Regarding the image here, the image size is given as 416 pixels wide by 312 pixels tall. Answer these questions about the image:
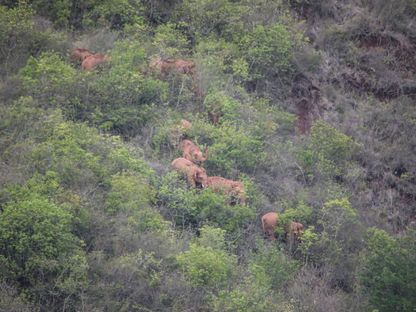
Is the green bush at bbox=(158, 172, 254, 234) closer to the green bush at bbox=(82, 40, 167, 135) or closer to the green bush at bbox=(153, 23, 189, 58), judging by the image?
the green bush at bbox=(82, 40, 167, 135)

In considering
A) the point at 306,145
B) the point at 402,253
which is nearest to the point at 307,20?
the point at 306,145

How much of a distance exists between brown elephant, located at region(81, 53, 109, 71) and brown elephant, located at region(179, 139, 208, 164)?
3.76 metres

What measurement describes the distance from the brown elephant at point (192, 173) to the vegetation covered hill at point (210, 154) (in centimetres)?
30

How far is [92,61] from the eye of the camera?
21.1 meters

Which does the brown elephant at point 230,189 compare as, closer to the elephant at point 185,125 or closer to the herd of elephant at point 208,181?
the herd of elephant at point 208,181

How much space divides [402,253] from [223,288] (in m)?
3.90

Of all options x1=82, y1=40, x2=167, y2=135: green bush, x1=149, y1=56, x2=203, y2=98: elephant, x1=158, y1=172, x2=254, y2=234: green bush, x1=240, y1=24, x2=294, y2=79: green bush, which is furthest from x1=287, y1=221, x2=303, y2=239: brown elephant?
x1=240, y1=24, x2=294, y2=79: green bush

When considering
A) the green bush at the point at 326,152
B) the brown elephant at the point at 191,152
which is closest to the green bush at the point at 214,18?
the green bush at the point at 326,152

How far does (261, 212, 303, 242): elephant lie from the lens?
17.9 metres

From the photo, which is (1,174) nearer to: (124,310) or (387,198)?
(124,310)

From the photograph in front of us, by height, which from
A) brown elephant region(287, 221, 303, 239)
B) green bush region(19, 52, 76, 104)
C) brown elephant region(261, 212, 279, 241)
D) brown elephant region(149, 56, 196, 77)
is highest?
brown elephant region(149, 56, 196, 77)

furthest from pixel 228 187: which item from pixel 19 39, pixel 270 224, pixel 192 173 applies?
pixel 19 39

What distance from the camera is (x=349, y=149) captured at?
20.6 m

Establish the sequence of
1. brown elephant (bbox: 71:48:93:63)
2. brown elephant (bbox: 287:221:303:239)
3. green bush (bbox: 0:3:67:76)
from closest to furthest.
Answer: brown elephant (bbox: 287:221:303:239) → green bush (bbox: 0:3:67:76) → brown elephant (bbox: 71:48:93:63)
